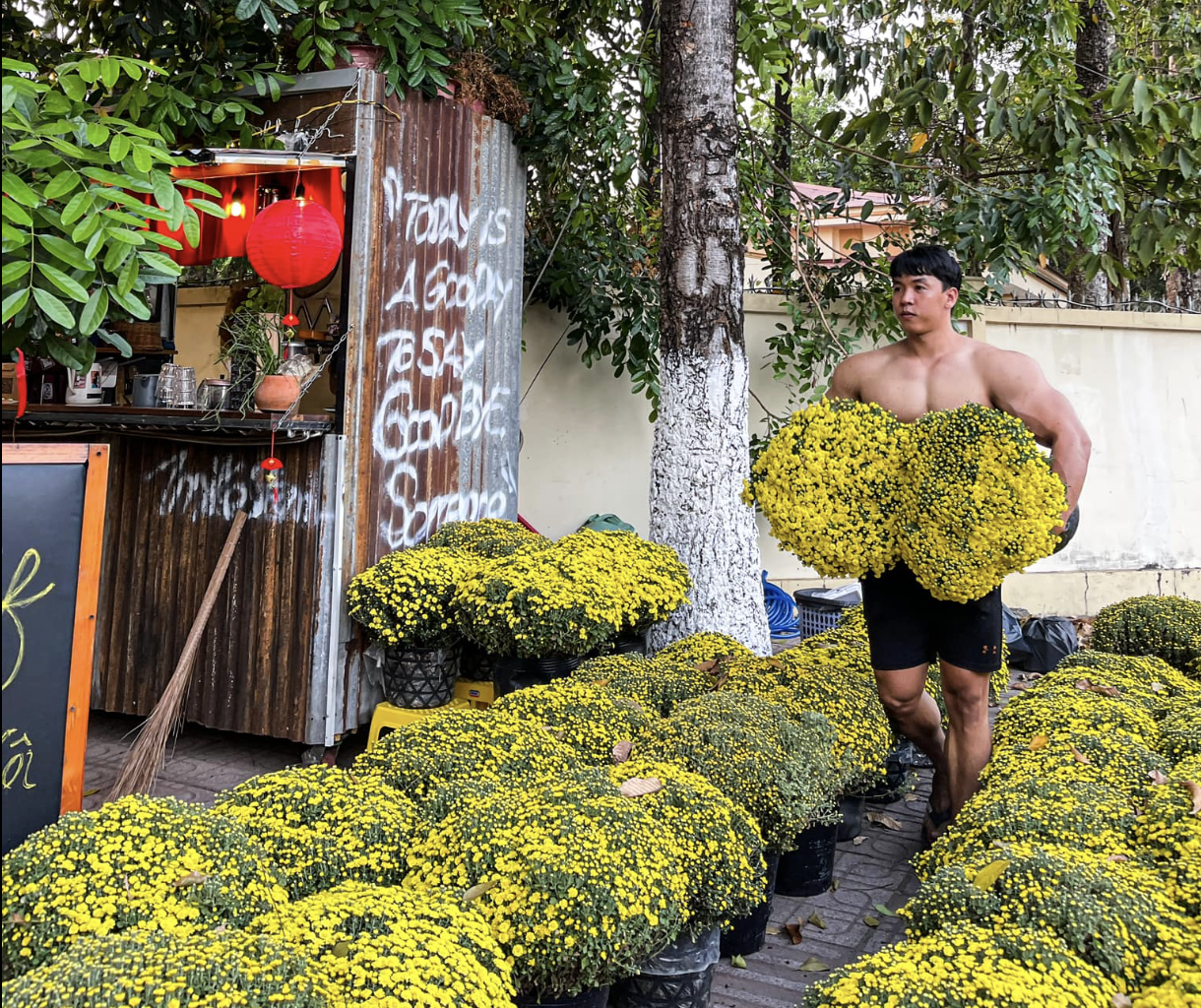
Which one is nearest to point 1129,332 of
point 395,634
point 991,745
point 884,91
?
point 884,91

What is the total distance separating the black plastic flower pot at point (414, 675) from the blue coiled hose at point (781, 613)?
402 centimetres

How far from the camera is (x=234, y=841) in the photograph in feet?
7.69

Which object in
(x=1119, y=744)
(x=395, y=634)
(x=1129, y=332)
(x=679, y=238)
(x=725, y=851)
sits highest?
(x=1129, y=332)

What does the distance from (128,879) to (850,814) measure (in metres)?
3.01

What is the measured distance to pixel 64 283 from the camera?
6.59 feet

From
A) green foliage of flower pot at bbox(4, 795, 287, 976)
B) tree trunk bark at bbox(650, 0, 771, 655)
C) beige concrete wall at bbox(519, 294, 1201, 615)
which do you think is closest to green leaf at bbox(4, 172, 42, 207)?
green foliage of flower pot at bbox(4, 795, 287, 976)

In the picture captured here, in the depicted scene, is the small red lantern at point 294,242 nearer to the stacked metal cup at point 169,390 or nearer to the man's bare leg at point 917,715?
the stacked metal cup at point 169,390

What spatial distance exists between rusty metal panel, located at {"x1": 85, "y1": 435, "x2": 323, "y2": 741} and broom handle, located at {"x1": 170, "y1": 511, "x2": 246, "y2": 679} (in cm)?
12

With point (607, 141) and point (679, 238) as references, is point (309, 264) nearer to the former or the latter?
point (679, 238)

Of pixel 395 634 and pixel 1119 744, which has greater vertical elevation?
pixel 395 634

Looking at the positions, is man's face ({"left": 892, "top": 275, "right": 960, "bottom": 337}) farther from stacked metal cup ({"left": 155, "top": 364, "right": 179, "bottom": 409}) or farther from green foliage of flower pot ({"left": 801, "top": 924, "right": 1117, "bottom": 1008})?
stacked metal cup ({"left": 155, "top": 364, "right": 179, "bottom": 409})

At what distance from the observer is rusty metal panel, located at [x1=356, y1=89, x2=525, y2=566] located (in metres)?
5.08

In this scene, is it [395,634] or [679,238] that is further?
[679,238]

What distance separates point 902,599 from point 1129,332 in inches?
301
